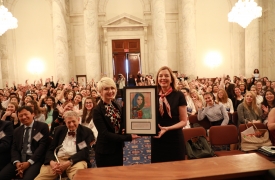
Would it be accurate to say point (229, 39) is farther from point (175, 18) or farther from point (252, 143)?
point (252, 143)

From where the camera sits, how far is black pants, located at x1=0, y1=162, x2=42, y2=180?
3.48m

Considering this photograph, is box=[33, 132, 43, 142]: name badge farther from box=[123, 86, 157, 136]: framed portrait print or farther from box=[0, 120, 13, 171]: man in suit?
box=[123, 86, 157, 136]: framed portrait print

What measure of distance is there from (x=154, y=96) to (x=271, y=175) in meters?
1.30

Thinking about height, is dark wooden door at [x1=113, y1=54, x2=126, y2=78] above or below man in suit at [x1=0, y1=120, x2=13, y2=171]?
above

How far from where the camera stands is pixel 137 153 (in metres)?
5.58

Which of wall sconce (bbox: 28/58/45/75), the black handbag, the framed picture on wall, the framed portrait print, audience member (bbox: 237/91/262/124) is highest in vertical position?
wall sconce (bbox: 28/58/45/75)

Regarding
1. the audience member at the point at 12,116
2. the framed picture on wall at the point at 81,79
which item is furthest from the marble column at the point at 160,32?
the audience member at the point at 12,116

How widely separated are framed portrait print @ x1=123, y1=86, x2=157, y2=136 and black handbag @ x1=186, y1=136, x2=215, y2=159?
4.56 ft

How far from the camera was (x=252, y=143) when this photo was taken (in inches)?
151

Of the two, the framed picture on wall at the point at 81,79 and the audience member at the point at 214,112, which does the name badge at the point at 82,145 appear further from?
the framed picture on wall at the point at 81,79

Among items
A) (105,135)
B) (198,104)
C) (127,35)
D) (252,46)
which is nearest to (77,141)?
(105,135)

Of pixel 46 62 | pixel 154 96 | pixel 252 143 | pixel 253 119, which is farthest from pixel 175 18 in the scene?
pixel 154 96

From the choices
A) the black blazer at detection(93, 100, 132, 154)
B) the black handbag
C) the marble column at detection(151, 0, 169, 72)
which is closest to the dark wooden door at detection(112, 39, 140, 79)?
the marble column at detection(151, 0, 169, 72)

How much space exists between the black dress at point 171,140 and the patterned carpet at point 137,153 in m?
2.34
